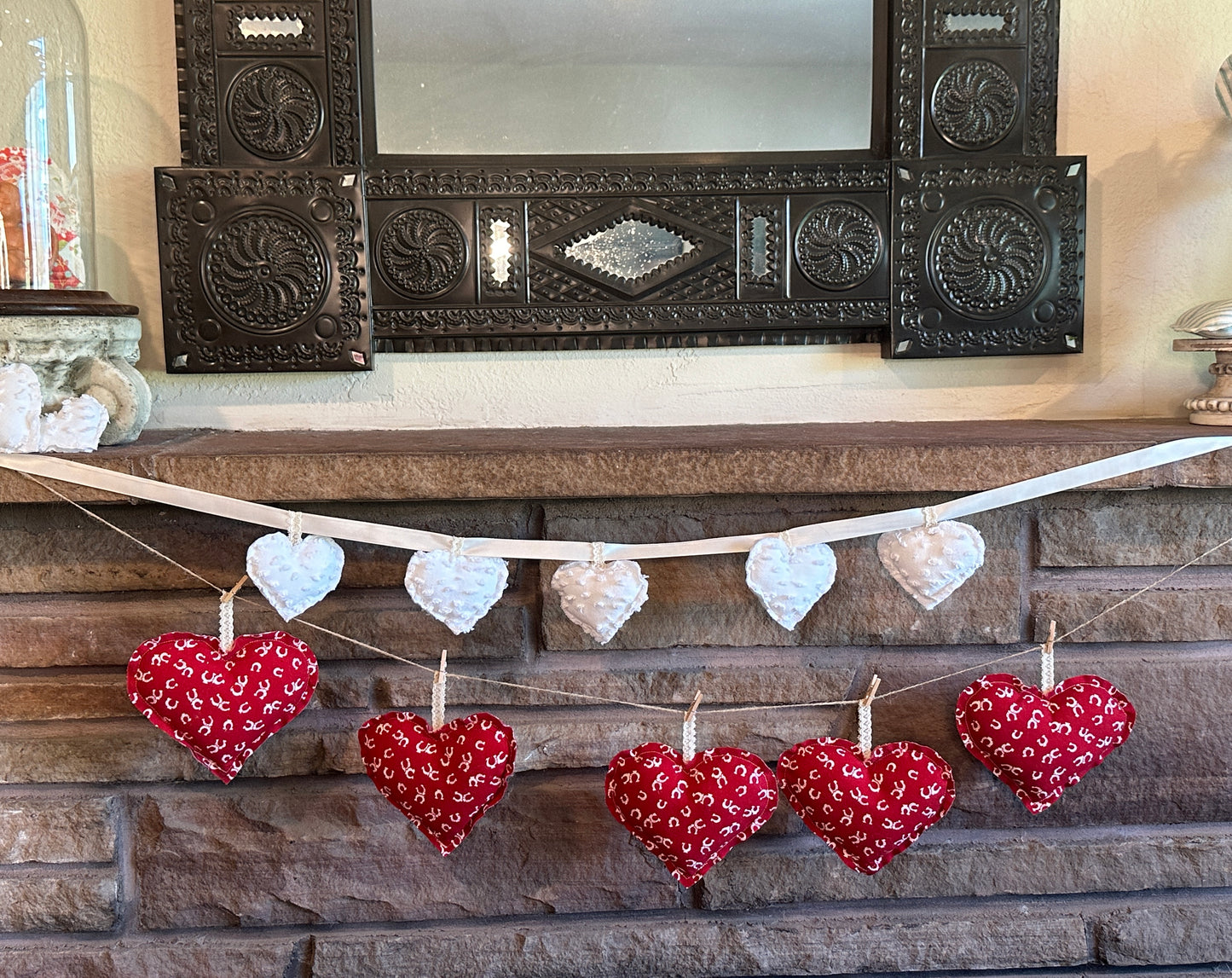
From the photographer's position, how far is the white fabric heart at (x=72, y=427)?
935mm

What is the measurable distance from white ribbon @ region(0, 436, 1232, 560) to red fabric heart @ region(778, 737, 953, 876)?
234 mm

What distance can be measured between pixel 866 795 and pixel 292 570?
2.03 ft

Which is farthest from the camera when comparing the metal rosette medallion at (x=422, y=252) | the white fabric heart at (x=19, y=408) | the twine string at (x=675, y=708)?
the metal rosette medallion at (x=422, y=252)

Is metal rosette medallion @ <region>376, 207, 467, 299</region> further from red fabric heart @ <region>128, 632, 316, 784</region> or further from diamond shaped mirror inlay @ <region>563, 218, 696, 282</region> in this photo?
red fabric heart @ <region>128, 632, 316, 784</region>

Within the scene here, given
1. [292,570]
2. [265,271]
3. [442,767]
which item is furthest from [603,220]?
[442,767]

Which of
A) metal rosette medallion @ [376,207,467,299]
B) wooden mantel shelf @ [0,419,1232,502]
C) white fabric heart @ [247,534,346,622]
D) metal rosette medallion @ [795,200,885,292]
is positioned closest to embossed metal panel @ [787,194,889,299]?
metal rosette medallion @ [795,200,885,292]

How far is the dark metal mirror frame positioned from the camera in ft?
3.60

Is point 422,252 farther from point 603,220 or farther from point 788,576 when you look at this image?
point 788,576

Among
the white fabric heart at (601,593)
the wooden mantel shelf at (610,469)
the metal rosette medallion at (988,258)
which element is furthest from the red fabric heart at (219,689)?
the metal rosette medallion at (988,258)

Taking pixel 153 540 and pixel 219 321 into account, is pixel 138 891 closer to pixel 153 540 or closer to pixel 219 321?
pixel 153 540

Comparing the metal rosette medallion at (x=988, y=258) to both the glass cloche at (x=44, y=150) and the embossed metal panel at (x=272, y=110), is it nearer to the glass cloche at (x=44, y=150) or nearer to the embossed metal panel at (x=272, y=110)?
the embossed metal panel at (x=272, y=110)

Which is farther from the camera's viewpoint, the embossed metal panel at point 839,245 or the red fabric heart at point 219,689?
the embossed metal panel at point 839,245

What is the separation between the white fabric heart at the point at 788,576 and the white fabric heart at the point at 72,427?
67 centimetres

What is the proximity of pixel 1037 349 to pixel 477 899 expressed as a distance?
933 millimetres
